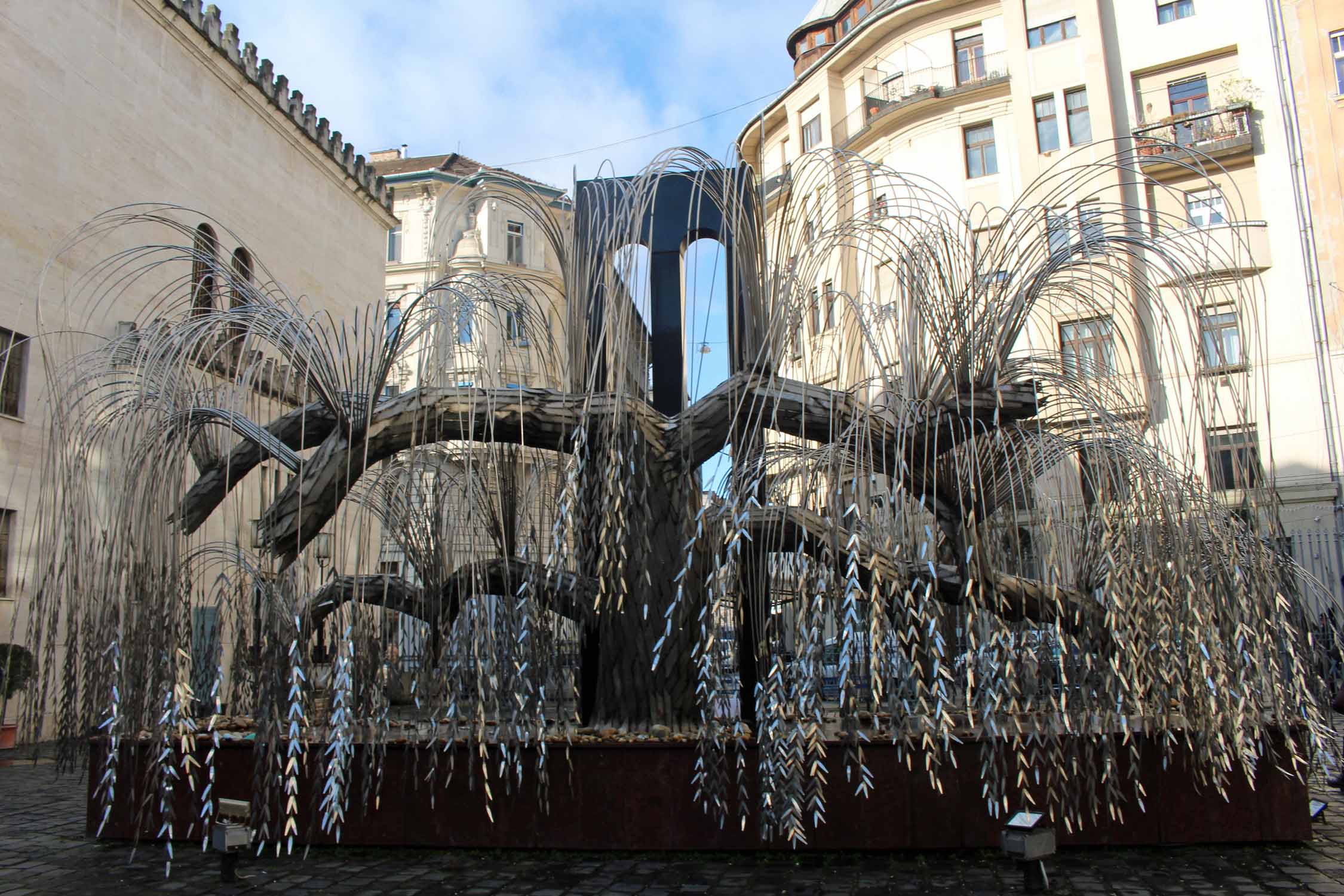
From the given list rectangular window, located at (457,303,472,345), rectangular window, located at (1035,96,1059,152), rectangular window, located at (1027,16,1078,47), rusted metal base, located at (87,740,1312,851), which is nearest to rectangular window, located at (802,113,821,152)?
rectangular window, located at (1027,16,1078,47)

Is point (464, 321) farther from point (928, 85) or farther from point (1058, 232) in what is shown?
point (928, 85)

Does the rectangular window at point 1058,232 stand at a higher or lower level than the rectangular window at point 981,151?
lower

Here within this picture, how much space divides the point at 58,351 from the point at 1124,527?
14.8m

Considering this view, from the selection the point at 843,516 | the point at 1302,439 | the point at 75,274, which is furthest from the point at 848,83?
the point at 843,516

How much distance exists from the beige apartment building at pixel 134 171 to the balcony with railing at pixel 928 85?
1471 cm

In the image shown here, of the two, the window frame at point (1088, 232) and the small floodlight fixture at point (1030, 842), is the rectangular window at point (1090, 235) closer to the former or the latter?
the window frame at point (1088, 232)

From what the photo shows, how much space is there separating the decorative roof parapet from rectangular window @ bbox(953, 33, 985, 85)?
57.3 feet

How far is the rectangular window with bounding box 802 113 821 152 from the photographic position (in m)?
34.6

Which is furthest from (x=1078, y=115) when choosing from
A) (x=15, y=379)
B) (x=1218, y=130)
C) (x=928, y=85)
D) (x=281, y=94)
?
(x=15, y=379)

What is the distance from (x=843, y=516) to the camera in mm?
6914

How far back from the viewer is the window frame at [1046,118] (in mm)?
28719

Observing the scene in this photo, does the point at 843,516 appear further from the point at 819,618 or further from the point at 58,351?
the point at 58,351

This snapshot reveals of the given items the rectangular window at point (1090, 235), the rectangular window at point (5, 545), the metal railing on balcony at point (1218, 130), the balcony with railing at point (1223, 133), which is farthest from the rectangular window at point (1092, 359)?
the balcony with railing at point (1223, 133)

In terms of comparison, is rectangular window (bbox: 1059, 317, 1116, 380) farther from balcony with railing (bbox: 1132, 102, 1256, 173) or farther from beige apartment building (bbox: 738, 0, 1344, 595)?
balcony with railing (bbox: 1132, 102, 1256, 173)
